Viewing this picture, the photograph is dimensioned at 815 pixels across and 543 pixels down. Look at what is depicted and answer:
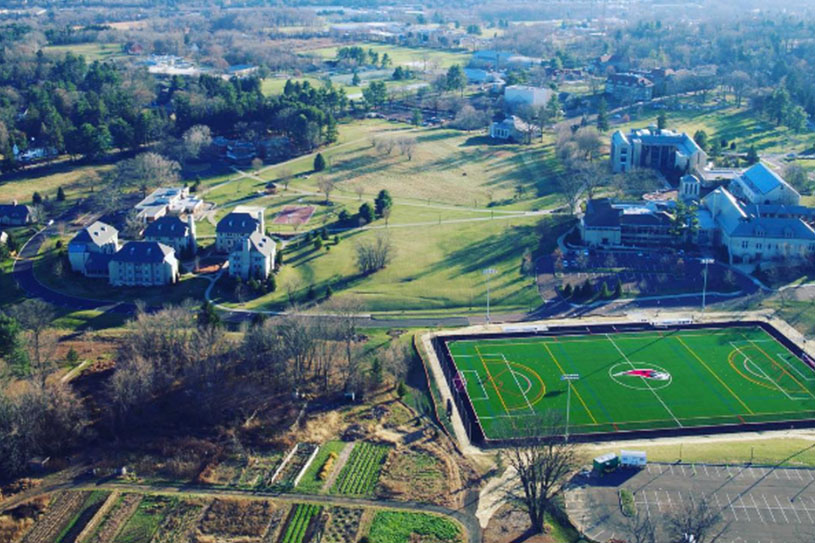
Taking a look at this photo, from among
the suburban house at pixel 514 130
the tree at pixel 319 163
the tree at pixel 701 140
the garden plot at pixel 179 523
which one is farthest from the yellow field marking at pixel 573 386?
the suburban house at pixel 514 130

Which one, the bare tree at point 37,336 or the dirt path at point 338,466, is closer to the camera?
the dirt path at point 338,466

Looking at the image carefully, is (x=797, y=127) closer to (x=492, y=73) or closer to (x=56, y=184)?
(x=492, y=73)

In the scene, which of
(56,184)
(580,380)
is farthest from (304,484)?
(56,184)

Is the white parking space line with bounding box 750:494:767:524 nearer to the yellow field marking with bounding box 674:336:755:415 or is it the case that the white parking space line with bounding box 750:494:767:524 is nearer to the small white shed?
the small white shed

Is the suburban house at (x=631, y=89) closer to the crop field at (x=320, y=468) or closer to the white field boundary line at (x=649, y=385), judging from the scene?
the white field boundary line at (x=649, y=385)

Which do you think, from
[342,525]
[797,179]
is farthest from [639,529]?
[797,179]
